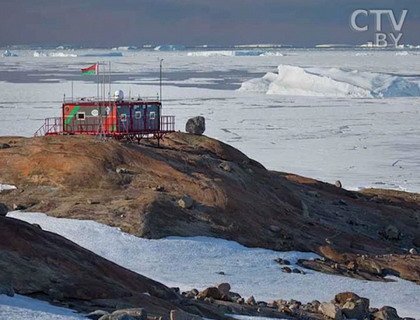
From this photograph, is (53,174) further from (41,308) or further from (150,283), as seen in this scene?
(41,308)

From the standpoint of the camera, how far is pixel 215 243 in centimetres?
2220

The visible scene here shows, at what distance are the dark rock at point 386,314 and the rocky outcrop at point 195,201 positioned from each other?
13.6ft

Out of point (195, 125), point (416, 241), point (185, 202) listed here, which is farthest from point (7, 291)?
point (195, 125)

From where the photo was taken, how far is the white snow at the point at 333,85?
89.8 m

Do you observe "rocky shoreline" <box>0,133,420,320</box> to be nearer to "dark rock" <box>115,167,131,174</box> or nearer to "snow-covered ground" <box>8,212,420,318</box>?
"dark rock" <box>115,167,131,174</box>

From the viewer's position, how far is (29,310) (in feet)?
40.5

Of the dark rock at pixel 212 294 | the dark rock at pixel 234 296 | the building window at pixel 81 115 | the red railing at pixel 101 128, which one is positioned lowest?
the dark rock at pixel 234 296

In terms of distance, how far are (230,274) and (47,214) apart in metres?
5.36

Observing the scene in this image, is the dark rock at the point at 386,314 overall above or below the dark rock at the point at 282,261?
above

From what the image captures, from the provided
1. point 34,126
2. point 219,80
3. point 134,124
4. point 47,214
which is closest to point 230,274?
point 47,214

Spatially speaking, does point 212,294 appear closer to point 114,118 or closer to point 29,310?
point 29,310

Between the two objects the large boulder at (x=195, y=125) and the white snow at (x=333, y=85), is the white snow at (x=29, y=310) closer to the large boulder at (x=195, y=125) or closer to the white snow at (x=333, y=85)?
the large boulder at (x=195, y=125)

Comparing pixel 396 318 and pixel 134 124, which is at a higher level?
pixel 134 124

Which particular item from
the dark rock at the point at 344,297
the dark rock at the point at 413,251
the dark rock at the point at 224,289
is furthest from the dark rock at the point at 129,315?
the dark rock at the point at 413,251
